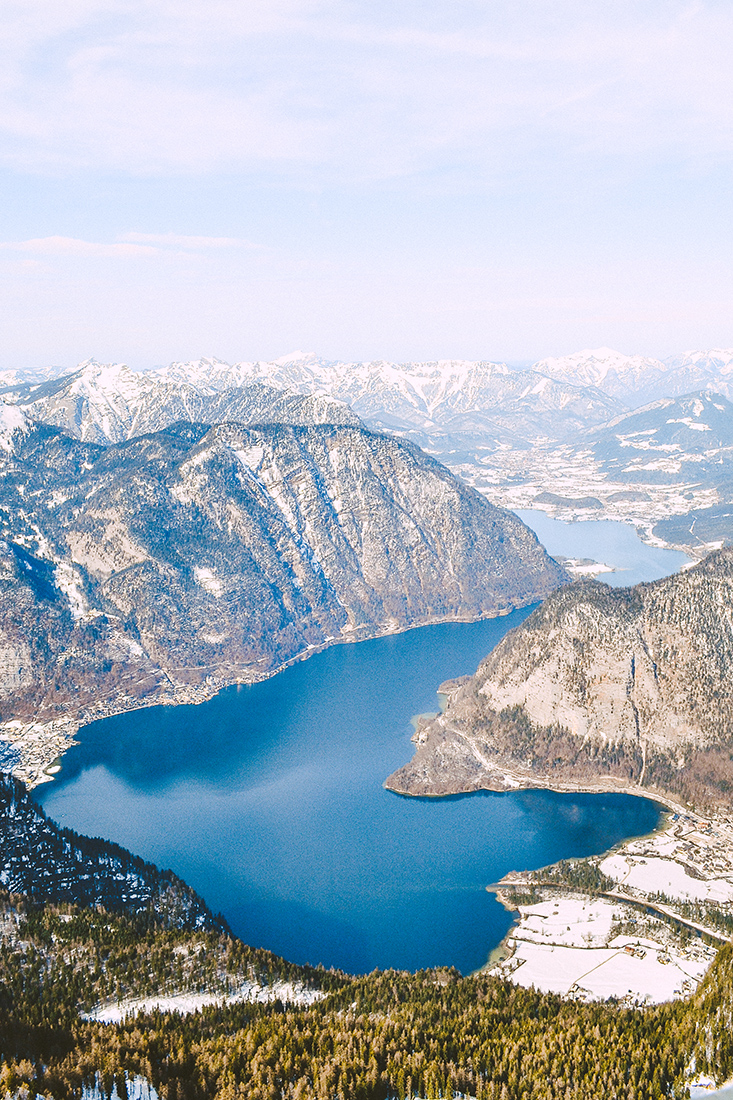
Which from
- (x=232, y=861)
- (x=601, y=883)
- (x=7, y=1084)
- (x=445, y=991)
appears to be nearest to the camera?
(x=7, y=1084)

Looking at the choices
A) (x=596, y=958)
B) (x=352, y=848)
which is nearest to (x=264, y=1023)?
(x=596, y=958)

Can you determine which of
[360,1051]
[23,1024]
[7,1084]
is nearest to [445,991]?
[360,1051]

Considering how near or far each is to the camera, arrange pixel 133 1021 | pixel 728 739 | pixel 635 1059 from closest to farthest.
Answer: pixel 635 1059, pixel 133 1021, pixel 728 739

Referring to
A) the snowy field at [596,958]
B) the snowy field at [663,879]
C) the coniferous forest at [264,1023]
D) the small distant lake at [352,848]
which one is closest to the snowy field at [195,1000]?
the coniferous forest at [264,1023]

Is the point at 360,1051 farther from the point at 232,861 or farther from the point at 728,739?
the point at 728,739

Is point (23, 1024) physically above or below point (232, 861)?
above

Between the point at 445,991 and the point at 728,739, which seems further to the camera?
the point at 728,739

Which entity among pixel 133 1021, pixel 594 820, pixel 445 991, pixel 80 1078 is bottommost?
pixel 594 820

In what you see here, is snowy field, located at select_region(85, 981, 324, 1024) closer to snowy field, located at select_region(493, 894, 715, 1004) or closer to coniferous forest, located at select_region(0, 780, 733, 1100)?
coniferous forest, located at select_region(0, 780, 733, 1100)

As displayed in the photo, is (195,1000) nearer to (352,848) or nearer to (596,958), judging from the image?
(596,958)

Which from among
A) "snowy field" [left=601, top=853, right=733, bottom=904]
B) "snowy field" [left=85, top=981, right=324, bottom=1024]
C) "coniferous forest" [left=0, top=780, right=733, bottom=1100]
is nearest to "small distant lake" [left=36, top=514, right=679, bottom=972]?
"snowy field" [left=601, top=853, right=733, bottom=904]

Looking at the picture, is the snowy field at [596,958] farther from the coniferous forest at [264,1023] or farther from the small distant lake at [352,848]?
the coniferous forest at [264,1023]
